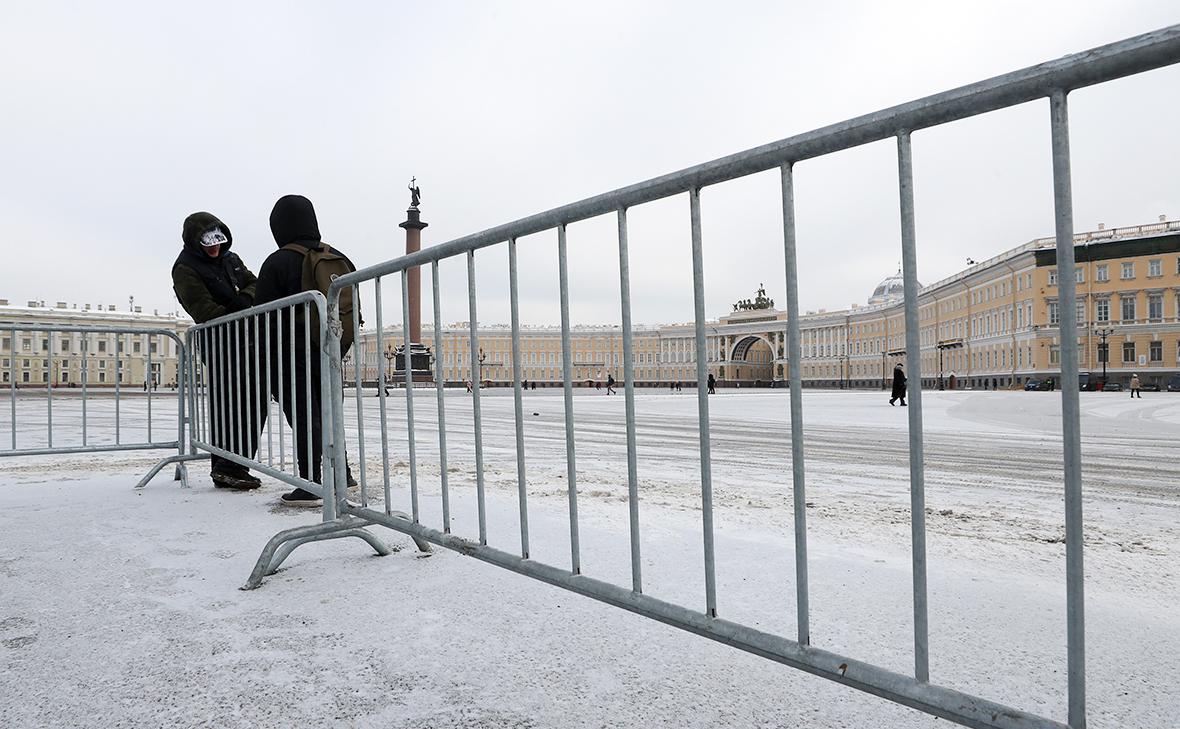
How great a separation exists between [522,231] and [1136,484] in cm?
482

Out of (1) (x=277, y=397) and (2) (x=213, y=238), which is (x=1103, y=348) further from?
(1) (x=277, y=397)

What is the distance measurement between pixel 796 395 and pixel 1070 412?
504mm

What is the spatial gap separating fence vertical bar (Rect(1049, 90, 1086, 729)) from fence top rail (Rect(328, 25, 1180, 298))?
43mm

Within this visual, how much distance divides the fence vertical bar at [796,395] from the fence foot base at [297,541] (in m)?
1.93

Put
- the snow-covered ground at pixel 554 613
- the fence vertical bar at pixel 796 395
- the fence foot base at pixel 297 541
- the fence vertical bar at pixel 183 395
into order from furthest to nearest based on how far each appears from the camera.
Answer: the fence vertical bar at pixel 183 395
the fence foot base at pixel 297 541
the snow-covered ground at pixel 554 613
the fence vertical bar at pixel 796 395

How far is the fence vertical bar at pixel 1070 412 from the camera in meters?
1.00

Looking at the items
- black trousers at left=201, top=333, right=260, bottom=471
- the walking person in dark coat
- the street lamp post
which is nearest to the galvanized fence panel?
black trousers at left=201, top=333, right=260, bottom=471

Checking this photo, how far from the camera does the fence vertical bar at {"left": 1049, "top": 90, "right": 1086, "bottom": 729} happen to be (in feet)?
3.29

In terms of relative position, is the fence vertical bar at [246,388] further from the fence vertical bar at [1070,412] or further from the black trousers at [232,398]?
the fence vertical bar at [1070,412]

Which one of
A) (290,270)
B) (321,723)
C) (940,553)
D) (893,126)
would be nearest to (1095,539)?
(940,553)

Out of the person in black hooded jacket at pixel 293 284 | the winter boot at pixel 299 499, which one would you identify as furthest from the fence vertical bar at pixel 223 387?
the winter boot at pixel 299 499

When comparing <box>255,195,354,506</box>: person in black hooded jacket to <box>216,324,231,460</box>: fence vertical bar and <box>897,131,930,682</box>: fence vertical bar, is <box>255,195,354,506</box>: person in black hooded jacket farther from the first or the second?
<box>897,131,930,682</box>: fence vertical bar

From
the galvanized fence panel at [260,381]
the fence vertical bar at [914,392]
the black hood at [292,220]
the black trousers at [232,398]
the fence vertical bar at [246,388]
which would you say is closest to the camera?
the fence vertical bar at [914,392]

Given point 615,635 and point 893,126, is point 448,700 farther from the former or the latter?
point 893,126
